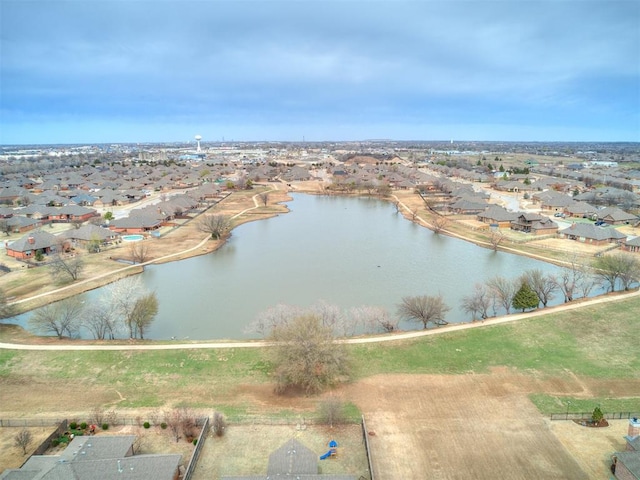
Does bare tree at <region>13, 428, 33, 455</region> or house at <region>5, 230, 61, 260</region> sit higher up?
house at <region>5, 230, 61, 260</region>

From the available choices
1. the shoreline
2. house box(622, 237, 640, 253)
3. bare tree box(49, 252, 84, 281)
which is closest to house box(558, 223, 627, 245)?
house box(622, 237, 640, 253)

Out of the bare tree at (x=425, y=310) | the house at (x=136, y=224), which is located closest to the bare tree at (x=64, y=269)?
the house at (x=136, y=224)

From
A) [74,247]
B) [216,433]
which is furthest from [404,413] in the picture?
[74,247]

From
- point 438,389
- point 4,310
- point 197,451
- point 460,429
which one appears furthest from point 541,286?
point 4,310

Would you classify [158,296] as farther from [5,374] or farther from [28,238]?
[28,238]

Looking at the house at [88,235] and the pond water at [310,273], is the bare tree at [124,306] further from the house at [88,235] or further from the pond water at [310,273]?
the house at [88,235]

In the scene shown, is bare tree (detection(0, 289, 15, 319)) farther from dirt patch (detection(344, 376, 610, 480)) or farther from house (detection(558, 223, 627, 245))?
house (detection(558, 223, 627, 245))

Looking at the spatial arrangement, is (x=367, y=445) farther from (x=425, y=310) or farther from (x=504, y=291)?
(x=504, y=291)
